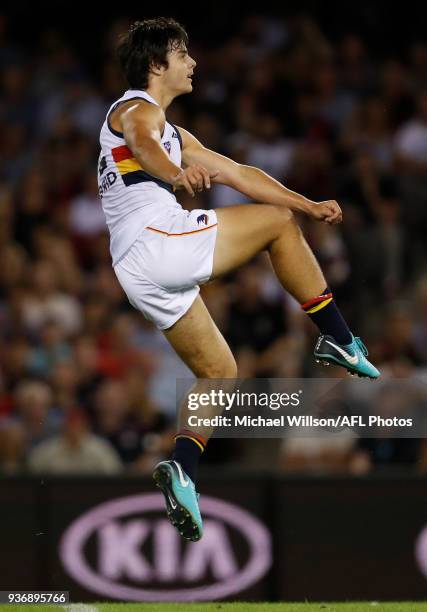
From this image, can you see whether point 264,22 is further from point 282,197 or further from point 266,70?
point 282,197

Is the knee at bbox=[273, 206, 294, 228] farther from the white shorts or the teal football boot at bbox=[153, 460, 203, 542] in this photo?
the teal football boot at bbox=[153, 460, 203, 542]

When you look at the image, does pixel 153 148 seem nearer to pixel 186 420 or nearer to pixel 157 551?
pixel 186 420

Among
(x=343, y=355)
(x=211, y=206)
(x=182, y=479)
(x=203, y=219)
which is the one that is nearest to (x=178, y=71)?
(x=203, y=219)

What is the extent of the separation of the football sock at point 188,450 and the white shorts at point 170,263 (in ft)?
2.01

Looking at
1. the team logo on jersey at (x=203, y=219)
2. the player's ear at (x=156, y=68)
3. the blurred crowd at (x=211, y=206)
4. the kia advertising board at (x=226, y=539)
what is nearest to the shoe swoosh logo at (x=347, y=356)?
the team logo on jersey at (x=203, y=219)

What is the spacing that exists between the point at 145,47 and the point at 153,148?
784mm

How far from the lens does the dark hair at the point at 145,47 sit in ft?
22.2

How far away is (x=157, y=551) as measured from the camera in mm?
9547

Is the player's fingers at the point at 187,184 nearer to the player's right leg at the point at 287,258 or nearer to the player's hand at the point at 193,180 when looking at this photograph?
the player's hand at the point at 193,180

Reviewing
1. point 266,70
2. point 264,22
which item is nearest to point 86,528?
point 266,70

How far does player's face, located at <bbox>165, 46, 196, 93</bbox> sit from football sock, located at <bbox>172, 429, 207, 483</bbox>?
5.70ft

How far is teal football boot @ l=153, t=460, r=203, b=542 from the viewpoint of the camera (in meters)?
6.64

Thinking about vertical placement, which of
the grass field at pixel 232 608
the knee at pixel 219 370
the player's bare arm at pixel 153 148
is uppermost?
the player's bare arm at pixel 153 148

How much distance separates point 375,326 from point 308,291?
4.72m
